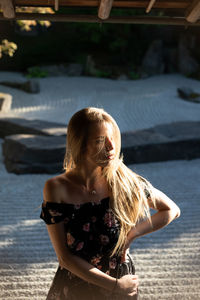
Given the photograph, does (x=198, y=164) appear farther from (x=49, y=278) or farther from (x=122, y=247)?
(x=122, y=247)

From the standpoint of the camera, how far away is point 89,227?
132 cm

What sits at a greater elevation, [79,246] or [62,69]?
[79,246]

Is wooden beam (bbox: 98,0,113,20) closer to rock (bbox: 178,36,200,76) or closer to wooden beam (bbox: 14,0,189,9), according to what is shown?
wooden beam (bbox: 14,0,189,9)

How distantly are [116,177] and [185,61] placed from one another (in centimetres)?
1352

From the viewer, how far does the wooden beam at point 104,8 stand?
1.76 meters

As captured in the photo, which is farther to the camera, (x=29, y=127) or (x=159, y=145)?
(x=29, y=127)

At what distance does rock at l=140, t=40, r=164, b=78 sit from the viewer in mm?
14266

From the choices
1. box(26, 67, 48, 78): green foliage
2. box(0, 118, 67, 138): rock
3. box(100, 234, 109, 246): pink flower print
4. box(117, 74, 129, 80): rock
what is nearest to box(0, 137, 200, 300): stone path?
box(100, 234, 109, 246): pink flower print

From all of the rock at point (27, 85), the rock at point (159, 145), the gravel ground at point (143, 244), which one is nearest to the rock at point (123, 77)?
the rock at point (27, 85)

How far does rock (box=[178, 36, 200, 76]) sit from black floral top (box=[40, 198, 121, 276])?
13083mm

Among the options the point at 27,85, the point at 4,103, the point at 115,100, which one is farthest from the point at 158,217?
the point at 27,85

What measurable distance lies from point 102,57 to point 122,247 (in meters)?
14.2

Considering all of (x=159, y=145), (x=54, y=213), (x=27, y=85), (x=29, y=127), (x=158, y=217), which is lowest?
(x=27, y=85)

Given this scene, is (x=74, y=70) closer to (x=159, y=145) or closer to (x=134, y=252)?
(x=159, y=145)
